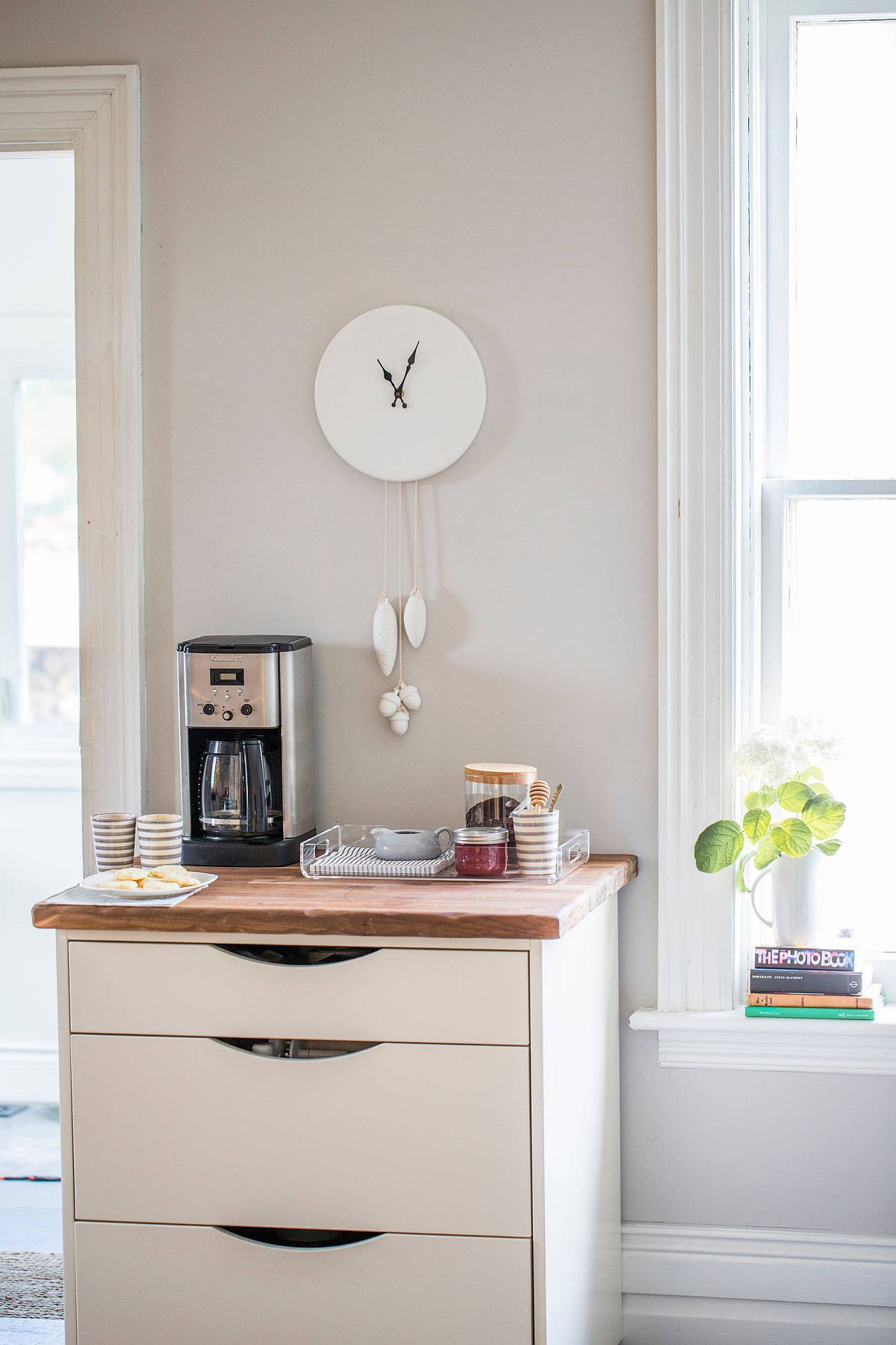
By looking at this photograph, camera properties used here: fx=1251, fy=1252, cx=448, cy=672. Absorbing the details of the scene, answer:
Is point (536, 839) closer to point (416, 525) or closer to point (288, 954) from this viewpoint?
point (288, 954)

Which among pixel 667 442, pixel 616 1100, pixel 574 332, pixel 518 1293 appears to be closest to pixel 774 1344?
pixel 616 1100

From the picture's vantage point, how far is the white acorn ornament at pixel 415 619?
221cm

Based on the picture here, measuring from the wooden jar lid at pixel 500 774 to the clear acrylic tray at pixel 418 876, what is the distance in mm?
124

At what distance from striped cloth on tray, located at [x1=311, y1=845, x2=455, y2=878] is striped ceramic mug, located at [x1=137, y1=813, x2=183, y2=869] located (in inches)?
8.9

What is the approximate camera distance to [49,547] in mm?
3834

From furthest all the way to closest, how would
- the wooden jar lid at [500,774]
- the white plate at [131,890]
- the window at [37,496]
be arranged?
the window at [37,496], the wooden jar lid at [500,774], the white plate at [131,890]

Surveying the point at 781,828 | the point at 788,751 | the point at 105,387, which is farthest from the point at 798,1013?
the point at 105,387

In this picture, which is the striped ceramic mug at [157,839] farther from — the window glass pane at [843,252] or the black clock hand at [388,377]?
the window glass pane at [843,252]

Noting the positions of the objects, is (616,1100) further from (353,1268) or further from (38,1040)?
(38,1040)

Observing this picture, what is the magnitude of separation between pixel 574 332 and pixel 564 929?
106 centimetres

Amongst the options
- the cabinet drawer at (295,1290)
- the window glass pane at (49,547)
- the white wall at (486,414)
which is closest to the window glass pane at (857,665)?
the white wall at (486,414)

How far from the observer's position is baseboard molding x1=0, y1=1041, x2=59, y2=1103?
3.34 meters

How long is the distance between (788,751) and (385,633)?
71 cm

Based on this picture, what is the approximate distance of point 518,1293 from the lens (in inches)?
65.9
